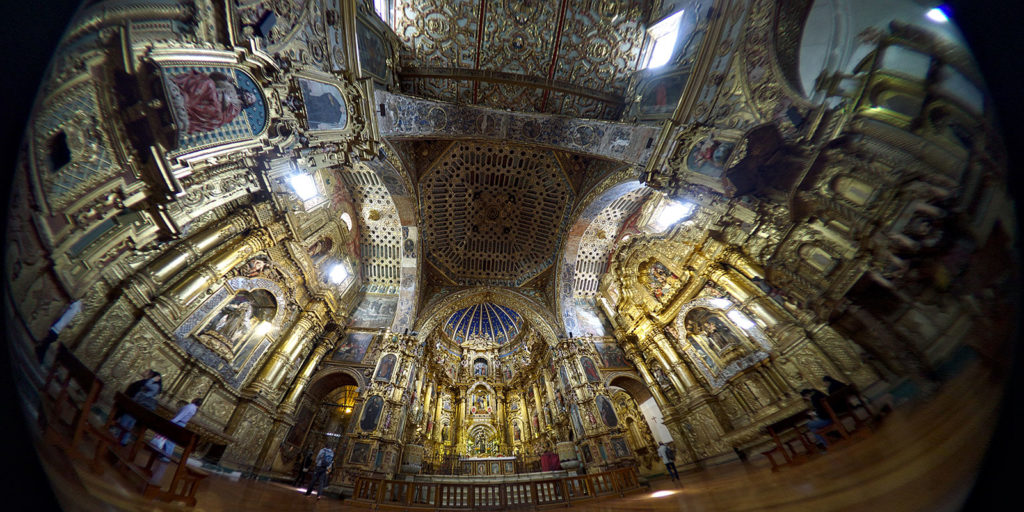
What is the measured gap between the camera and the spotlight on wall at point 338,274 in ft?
27.5

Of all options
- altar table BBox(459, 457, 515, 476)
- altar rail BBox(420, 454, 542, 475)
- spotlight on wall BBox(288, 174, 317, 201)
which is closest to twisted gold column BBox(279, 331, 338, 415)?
spotlight on wall BBox(288, 174, 317, 201)

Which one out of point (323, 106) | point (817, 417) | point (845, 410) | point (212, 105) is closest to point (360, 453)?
point (212, 105)

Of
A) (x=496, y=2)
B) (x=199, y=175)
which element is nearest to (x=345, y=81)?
(x=199, y=175)

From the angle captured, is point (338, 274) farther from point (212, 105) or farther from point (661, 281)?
point (661, 281)

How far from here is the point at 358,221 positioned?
30.0 feet

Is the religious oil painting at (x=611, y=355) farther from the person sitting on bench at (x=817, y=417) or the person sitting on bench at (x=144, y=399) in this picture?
the person sitting on bench at (x=144, y=399)

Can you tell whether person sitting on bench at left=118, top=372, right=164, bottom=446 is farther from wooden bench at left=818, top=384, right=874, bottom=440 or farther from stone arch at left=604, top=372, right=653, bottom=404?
stone arch at left=604, top=372, right=653, bottom=404

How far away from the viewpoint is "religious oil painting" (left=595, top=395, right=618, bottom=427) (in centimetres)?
750

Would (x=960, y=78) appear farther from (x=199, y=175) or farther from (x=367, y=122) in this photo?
(x=199, y=175)

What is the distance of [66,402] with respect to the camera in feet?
3.92

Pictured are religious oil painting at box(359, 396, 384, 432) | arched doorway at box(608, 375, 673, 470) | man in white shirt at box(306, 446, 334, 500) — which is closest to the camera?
man in white shirt at box(306, 446, 334, 500)

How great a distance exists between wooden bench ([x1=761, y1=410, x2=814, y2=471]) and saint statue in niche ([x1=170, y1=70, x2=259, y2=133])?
26.4 ft

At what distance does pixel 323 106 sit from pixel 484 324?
417 inches

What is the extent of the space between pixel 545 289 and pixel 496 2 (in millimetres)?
9084
